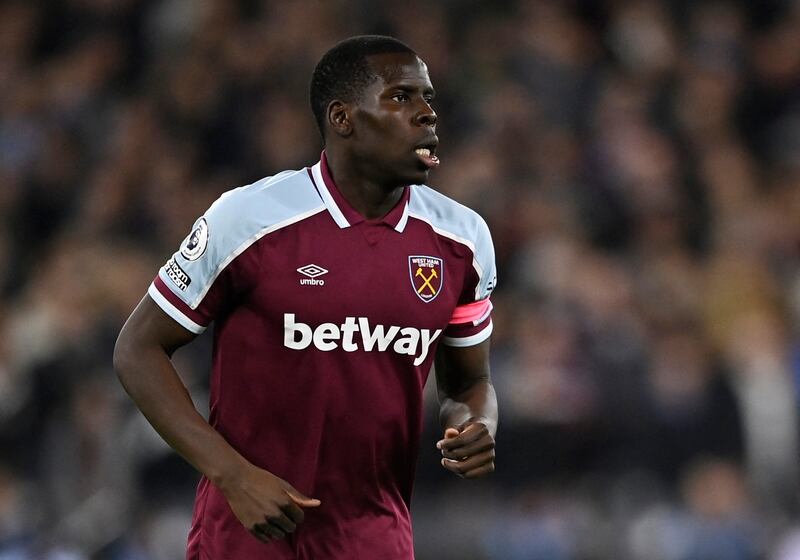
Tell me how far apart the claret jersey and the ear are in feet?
0.45

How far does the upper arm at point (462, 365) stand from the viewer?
4871 mm

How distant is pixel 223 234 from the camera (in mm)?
4383

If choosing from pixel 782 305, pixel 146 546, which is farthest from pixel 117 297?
pixel 782 305

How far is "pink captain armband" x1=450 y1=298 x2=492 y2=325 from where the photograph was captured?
4.78 meters

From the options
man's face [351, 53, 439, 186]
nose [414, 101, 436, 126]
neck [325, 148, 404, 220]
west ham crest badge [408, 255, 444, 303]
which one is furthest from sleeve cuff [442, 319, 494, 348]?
nose [414, 101, 436, 126]

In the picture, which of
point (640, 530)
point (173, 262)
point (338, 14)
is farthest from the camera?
point (338, 14)

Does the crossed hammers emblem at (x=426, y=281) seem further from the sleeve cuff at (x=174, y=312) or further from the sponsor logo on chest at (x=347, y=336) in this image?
the sleeve cuff at (x=174, y=312)

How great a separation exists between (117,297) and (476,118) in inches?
110

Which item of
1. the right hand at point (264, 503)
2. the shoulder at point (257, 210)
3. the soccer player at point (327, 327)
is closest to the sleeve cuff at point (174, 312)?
the soccer player at point (327, 327)

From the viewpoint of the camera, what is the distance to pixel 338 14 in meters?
11.7

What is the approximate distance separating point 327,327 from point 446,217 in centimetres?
53

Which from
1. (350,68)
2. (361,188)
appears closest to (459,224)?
(361,188)

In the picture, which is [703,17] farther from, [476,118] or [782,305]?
[782,305]

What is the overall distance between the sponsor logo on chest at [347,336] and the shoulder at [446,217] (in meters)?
0.33
